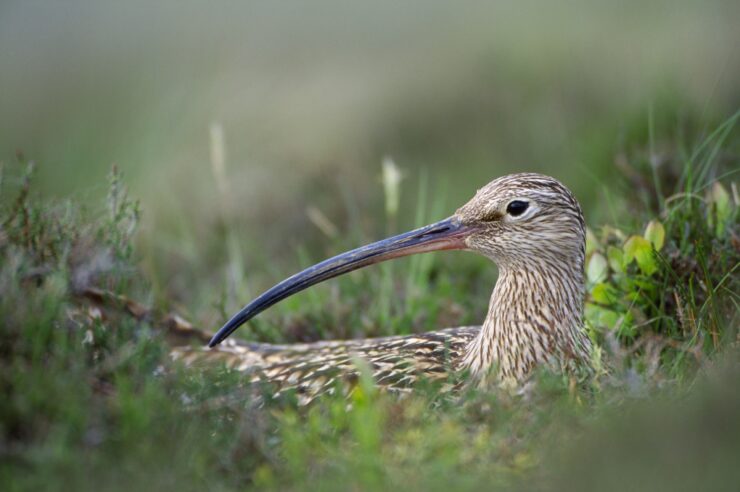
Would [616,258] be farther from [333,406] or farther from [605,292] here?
[333,406]

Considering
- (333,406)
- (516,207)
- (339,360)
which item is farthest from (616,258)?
(333,406)

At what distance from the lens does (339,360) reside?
4.48 meters

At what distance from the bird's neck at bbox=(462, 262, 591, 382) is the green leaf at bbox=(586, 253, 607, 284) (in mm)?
441

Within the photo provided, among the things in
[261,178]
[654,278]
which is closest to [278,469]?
[654,278]

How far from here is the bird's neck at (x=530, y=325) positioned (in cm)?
414

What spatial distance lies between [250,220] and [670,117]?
3390 mm

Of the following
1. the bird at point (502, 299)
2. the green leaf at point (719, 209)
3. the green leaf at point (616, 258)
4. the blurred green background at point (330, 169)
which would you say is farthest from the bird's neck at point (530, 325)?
the green leaf at point (719, 209)

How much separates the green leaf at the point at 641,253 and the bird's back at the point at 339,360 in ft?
2.57

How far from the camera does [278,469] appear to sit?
3266mm

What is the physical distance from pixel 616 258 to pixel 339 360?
135 cm

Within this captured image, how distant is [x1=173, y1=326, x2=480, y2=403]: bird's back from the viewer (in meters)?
4.18

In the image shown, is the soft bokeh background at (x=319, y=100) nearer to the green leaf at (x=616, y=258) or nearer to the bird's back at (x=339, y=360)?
the bird's back at (x=339, y=360)

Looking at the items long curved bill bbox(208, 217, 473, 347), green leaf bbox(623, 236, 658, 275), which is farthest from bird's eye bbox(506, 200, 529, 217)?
green leaf bbox(623, 236, 658, 275)

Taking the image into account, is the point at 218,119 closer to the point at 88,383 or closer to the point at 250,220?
the point at 250,220
